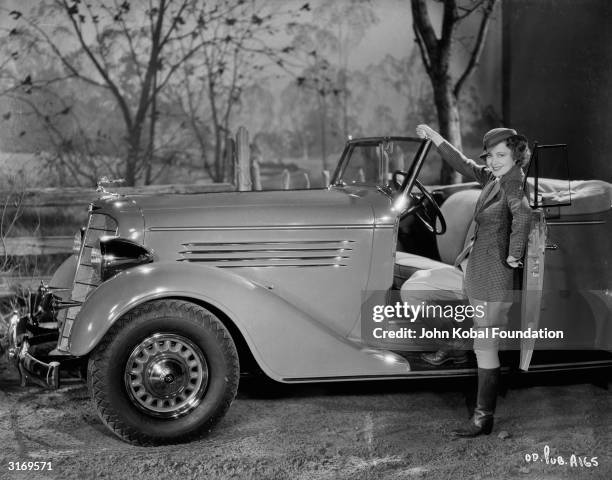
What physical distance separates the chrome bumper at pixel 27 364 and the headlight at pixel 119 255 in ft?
1.78

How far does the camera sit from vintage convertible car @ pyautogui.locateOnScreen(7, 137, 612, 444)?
12.8 ft

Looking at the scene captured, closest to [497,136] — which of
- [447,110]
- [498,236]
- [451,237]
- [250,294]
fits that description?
[498,236]

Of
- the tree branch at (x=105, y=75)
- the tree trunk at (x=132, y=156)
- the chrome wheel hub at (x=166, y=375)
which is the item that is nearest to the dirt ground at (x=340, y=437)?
the chrome wheel hub at (x=166, y=375)

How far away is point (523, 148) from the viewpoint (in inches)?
157

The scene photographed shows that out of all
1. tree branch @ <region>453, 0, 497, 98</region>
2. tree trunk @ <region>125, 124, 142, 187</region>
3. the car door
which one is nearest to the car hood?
the car door

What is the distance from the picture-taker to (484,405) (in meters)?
4.05

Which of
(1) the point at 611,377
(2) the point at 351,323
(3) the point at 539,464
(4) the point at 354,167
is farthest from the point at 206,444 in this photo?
(1) the point at 611,377

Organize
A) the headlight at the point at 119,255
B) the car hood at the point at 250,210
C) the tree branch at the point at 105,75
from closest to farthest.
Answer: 1. the headlight at the point at 119,255
2. the car hood at the point at 250,210
3. the tree branch at the point at 105,75

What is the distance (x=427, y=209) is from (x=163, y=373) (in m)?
1.85

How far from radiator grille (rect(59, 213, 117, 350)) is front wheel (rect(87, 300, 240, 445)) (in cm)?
57

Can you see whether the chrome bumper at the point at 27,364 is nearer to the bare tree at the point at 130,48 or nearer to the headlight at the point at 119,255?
the headlight at the point at 119,255

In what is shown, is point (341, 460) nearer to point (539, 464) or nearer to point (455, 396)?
point (539, 464)

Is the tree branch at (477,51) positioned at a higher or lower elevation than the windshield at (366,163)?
higher

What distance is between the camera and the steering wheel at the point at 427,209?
180 inches
